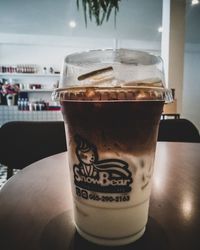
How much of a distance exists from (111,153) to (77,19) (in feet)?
Result: 17.3

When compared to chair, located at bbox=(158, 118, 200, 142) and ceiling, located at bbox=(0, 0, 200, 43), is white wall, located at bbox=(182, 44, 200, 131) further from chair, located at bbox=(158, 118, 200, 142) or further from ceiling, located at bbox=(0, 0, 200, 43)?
chair, located at bbox=(158, 118, 200, 142)

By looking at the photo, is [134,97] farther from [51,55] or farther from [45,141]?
[51,55]

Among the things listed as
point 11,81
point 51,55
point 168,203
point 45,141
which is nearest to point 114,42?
point 51,55

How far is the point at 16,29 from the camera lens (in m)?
5.97

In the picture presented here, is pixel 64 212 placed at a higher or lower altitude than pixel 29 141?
higher

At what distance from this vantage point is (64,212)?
47 cm

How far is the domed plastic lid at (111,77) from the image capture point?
13.3 inches

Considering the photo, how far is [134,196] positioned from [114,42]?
707 centimetres

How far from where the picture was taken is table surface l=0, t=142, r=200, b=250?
1.19 feet

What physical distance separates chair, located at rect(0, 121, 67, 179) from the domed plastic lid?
1025 mm

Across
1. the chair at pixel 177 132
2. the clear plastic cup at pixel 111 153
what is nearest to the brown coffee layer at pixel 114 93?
the clear plastic cup at pixel 111 153

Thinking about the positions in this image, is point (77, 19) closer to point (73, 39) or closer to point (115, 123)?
point (73, 39)

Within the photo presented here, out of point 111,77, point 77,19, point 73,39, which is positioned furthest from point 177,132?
point 73,39

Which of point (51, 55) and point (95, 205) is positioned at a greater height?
point (51, 55)
